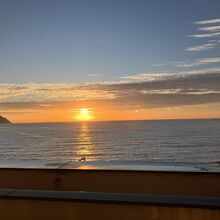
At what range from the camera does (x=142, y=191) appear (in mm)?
5160

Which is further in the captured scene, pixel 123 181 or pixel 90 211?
pixel 123 181

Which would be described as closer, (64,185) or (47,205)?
(47,205)

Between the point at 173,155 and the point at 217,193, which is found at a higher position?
the point at 217,193

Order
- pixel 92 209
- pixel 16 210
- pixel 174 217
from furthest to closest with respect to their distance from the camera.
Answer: pixel 16 210 → pixel 92 209 → pixel 174 217

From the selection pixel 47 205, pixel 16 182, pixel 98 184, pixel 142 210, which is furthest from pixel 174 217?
pixel 16 182

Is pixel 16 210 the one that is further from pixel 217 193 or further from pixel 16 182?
pixel 217 193

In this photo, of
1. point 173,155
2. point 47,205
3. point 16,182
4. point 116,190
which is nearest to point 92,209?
point 47,205

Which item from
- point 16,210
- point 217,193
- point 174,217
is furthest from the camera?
point 217,193

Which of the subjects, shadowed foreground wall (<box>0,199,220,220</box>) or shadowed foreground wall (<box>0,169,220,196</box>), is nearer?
shadowed foreground wall (<box>0,199,220,220</box>)

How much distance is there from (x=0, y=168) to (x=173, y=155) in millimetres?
46792

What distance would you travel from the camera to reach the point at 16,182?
5656mm

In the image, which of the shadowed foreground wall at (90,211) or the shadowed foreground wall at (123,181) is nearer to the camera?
the shadowed foreground wall at (90,211)

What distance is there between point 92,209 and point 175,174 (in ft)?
6.38

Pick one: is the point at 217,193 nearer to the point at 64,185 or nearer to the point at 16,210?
the point at 64,185
